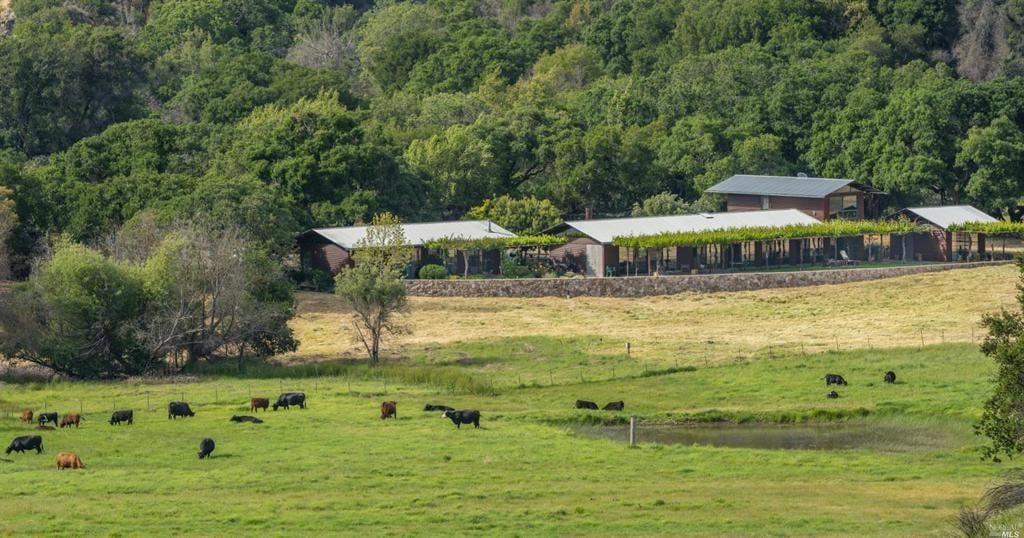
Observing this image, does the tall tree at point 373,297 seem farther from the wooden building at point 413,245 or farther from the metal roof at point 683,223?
the metal roof at point 683,223

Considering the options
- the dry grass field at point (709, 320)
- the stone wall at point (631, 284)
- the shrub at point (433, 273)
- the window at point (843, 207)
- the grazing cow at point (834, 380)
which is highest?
the window at point (843, 207)

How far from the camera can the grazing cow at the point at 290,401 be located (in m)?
64.1

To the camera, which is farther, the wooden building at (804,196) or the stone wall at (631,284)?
the wooden building at (804,196)

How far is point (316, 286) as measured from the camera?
9919cm

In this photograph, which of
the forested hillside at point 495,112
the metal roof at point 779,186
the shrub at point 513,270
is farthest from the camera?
the metal roof at point 779,186

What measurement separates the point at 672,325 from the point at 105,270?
1101 inches

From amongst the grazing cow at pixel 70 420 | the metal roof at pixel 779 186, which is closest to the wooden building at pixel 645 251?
the metal roof at pixel 779 186

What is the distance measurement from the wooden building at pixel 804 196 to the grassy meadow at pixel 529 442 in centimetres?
2448

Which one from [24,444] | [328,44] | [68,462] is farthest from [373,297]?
[328,44]

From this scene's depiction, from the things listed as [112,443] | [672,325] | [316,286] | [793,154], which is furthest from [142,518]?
[793,154]

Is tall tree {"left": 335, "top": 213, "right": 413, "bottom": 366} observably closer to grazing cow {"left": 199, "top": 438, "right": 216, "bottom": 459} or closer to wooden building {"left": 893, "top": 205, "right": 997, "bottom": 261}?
grazing cow {"left": 199, "top": 438, "right": 216, "bottom": 459}

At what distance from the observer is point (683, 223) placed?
10800 cm

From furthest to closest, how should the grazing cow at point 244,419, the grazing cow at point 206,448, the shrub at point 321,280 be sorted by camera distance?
A: the shrub at point 321,280
the grazing cow at point 244,419
the grazing cow at point 206,448

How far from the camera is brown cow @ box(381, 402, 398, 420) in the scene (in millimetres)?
61562
